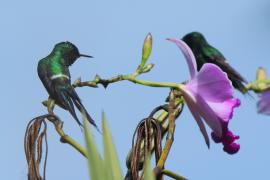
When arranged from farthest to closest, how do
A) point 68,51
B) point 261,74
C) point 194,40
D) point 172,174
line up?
point 194,40 < point 68,51 < point 261,74 < point 172,174

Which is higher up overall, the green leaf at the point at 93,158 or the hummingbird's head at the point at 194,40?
the green leaf at the point at 93,158

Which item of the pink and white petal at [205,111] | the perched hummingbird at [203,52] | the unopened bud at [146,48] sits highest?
the unopened bud at [146,48]

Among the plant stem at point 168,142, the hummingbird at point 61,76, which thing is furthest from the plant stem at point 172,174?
the hummingbird at point 61,76

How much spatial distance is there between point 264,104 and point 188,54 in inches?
18.4

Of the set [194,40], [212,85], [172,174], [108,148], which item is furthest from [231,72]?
[108,148]

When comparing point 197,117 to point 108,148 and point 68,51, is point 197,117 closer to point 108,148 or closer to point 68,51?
point 108,148

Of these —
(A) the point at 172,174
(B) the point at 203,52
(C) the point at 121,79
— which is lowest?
(B) the point at 203,52

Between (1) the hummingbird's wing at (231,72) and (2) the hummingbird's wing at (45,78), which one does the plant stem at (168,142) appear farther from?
(2) the hummingbird's wing at (45,78)

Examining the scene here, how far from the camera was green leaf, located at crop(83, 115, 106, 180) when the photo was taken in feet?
2.26

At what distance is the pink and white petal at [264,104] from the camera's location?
2.23ft

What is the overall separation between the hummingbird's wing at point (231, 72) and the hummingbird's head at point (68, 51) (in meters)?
0.45

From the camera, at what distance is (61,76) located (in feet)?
5.98

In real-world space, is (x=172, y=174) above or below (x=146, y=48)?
below

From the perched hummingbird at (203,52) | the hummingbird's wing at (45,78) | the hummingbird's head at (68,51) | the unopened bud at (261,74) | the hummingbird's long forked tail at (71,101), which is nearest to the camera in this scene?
the unopened bud at (261,74)
